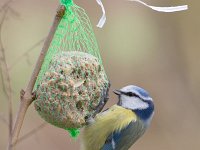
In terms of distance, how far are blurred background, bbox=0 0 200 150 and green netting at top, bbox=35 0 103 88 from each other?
371 cm

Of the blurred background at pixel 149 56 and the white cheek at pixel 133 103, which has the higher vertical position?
the white cheek at pixel 133 103

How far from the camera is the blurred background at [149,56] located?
7.86 meters

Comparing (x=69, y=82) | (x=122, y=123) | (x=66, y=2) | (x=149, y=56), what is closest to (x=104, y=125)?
(x=122, y=123)

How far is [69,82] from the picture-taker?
3.61m

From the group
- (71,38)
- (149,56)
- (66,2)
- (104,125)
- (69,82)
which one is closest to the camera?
(66,2)

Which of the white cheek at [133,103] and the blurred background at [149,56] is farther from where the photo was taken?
the blurred background at [149,56]

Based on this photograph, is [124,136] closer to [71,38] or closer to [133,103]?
[133,103]

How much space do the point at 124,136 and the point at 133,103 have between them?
222 millimetres

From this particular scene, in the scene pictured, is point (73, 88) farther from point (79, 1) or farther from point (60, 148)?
point (79, 1)

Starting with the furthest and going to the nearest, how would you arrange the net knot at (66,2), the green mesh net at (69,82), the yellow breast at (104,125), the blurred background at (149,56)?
1. the blurred background at (149,56)
2. the yellow breast at (104,125)
3. the green mesh net at (69,82)
4. the net knot at (66,2)

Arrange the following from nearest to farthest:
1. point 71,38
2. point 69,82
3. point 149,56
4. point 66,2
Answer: point 66,2, point 69,82, point 71,38, point 149,56

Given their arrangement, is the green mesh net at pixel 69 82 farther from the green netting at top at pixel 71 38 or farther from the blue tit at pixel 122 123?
the blue tit at pixel 122 123

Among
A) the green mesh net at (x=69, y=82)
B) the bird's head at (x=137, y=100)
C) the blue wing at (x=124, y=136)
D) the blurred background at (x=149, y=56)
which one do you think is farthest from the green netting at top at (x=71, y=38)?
the blurred background at (x=149, y=56)

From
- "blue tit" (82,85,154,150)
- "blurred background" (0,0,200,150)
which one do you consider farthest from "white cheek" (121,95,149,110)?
"blurred background" (0,0,200,150)
